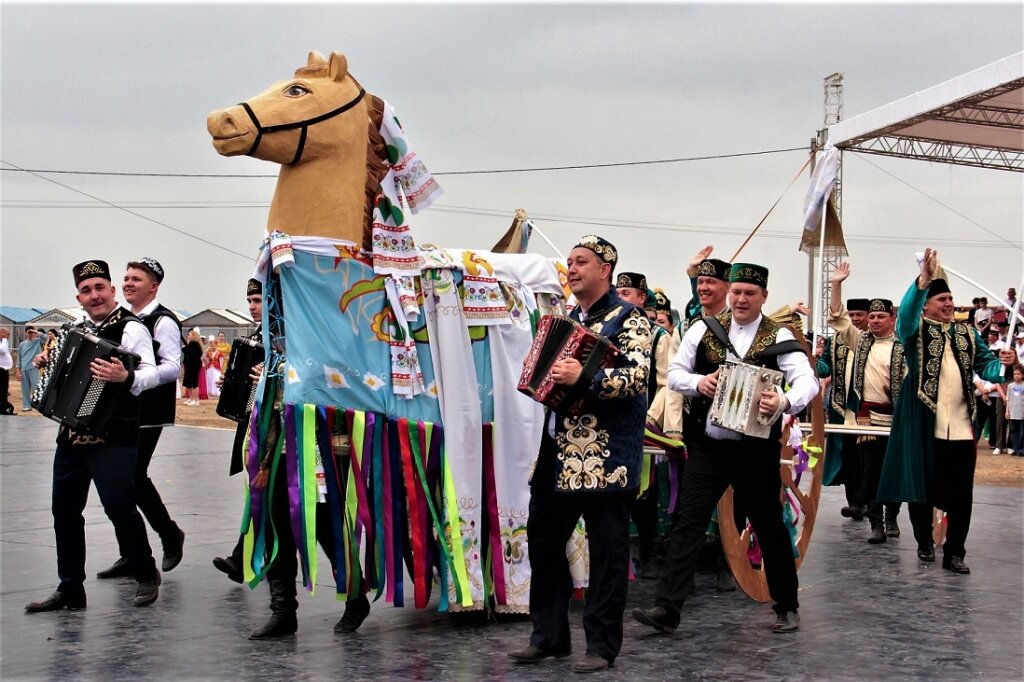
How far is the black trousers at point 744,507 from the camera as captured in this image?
6410 mm

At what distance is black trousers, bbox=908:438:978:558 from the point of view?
8.27 metres

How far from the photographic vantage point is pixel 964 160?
25344 mm

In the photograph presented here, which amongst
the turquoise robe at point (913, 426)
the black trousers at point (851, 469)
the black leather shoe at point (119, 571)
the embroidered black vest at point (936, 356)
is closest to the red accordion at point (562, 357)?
the black leather shoe at point (119, 571)

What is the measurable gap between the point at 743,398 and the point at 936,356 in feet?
10.0

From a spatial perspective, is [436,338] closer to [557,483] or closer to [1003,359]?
[557,483]

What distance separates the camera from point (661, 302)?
9938 mm

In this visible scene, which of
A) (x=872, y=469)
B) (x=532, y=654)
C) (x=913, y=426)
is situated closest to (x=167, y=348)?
(x=532, y=654)

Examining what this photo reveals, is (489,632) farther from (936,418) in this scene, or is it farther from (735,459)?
(936,418)

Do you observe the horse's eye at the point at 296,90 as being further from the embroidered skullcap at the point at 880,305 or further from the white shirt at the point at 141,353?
the embroidered skullcap at the point at 880,305

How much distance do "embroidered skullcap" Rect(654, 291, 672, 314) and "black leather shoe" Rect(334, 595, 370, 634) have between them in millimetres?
4205

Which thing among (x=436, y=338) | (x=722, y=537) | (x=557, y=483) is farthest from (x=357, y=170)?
(x=722, y=537)

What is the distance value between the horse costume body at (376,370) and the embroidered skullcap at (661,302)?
10.1ft

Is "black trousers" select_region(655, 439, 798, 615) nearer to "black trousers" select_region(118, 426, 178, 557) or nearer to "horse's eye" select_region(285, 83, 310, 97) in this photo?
"horse's eye" select_region(285, 83, 310, 97)

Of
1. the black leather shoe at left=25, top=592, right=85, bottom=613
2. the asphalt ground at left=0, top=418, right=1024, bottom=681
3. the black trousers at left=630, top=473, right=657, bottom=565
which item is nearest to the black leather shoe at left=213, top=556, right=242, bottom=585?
the asphalt ground at left=0, top=418, right=1024, bottom=681
